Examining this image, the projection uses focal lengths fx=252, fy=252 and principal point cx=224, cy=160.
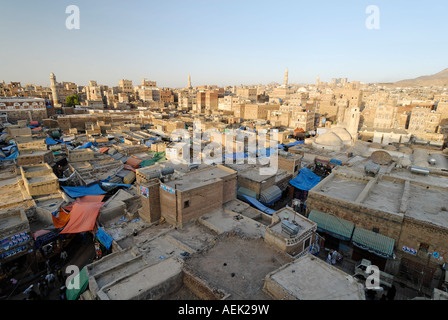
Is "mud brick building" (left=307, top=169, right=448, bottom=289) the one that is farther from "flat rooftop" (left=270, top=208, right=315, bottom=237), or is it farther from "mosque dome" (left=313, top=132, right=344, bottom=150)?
"mosque dome" (left=313, top=132, right=344, bottom=150)

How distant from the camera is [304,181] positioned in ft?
76.7

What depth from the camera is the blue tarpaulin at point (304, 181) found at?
22.5 meters

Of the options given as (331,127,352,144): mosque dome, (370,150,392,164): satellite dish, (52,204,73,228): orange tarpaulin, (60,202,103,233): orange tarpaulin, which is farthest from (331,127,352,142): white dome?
(52,204,73,228): orange tarpaulin

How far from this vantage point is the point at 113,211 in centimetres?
1750

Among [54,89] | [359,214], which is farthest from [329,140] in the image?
[54,89]

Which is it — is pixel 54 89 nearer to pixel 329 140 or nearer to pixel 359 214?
pixel 329 140

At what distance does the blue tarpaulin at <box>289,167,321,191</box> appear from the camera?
22.5 metres

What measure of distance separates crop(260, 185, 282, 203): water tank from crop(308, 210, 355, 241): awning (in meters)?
4.85

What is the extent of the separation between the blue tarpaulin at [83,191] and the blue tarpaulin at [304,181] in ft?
55.2

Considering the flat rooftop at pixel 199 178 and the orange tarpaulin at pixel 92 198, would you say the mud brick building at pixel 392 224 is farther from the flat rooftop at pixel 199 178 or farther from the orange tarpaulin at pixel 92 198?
the orange tarpaulin at pixel 92 198
